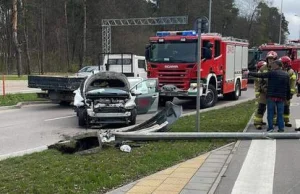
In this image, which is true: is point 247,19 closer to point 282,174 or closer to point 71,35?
point 71,35

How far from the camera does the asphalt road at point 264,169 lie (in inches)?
240

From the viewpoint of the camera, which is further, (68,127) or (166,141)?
(68,127)

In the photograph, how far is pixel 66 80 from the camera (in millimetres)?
16859

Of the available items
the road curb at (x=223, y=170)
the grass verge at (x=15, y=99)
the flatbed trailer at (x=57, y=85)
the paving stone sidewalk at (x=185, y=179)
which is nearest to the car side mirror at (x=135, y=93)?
the flatbed trailer at (x=57, y=85)

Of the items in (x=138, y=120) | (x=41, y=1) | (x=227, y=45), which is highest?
(x=41, y=1)

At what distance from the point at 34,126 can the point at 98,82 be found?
7.81 ft

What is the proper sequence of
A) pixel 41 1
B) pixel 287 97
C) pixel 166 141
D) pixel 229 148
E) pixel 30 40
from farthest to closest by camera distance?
pixel 30 40 → pixel 41 1 → pixel 287 97 → pixel 166 141 → pixel 229 148

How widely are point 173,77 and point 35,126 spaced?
21.7 ft

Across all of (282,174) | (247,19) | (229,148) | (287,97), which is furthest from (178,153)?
(247,19)

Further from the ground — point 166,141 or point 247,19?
point 247,19

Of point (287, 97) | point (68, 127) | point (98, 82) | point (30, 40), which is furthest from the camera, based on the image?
point (30, 40)

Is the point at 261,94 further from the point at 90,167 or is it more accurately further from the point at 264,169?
the point at 90,167

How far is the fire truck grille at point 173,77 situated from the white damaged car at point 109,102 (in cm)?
400

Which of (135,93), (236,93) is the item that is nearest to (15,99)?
(135,93)
